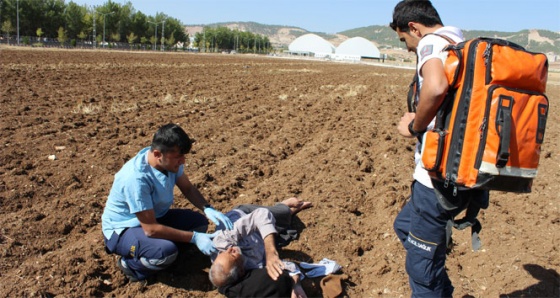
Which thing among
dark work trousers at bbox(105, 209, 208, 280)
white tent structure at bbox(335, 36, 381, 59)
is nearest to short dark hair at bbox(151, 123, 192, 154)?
dark work trousers at bbox(105, 209, 208, 280)

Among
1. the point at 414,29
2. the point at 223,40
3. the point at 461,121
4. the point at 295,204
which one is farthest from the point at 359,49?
the point at 461,121

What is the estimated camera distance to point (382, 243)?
4.34 meters

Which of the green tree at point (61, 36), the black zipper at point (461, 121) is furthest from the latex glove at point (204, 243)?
the green tree at point (61, 36)

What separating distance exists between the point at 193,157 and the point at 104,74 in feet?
42.5

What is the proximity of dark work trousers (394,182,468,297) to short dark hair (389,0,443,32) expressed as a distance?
2.94 ft

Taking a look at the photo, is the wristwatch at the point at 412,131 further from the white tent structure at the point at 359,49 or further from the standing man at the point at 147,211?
the white tent structure at the point at 359,49

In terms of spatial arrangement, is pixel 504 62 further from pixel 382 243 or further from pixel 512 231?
pixel 512 231

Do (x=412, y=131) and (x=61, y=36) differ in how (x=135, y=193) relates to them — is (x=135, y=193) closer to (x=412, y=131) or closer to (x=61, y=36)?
(x=412, y=131)

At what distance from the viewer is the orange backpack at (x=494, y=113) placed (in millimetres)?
2033

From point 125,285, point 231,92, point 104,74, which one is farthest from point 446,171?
point 104,74

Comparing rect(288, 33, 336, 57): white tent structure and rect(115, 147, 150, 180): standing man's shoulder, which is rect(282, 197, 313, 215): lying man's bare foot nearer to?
rect(115, 147, 150, 180): standing man's shoulder

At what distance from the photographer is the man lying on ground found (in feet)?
10.4

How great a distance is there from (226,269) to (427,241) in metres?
1.47

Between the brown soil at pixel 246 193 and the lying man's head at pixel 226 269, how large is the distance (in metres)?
0.37
